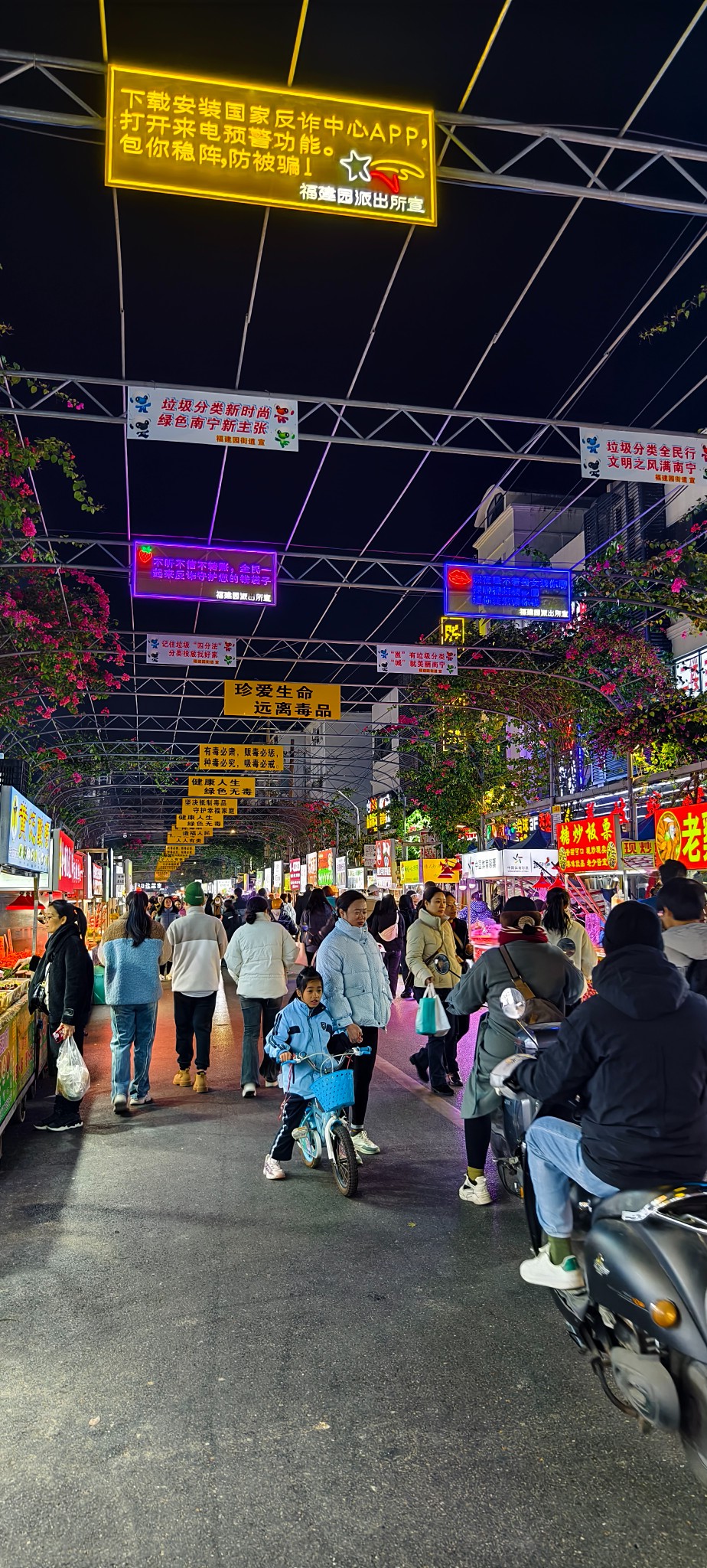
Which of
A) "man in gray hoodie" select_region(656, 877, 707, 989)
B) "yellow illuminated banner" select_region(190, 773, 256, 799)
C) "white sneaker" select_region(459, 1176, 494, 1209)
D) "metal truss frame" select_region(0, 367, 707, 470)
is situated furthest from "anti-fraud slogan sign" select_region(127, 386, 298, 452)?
"yellow illuminated banner" select_region(190, 773, 256, 799)

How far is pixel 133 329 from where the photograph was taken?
11.5 m

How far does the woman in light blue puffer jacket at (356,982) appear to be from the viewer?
256 inches

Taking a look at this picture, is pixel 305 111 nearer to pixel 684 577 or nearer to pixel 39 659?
pixel 684 577

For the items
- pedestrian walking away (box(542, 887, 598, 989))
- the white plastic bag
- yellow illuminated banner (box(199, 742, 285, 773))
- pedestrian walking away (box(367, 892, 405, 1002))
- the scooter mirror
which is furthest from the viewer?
yellow illuminated banner (box(199, 742, 285, 773))

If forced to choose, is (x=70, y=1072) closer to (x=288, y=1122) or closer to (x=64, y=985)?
(x=64, y=985)

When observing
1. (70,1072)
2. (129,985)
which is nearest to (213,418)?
(129,985)

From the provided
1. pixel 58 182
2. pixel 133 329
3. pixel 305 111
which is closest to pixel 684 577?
pixel 305 111

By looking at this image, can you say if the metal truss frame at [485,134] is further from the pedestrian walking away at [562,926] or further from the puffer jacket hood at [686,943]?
the puffer jacket hood at [686,943]

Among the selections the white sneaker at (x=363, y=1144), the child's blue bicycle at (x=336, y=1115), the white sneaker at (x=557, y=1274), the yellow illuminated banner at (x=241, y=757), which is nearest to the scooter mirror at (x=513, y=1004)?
the white sneaker at (x=557, y=1274)

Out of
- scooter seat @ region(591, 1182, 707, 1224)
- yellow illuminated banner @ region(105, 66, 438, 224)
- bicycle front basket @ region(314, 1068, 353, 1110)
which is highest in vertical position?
yellow illuminated banner @ region(105, 66, 438, 224)

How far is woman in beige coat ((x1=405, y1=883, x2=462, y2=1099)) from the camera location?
8.44 metres

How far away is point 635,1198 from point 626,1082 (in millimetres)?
365

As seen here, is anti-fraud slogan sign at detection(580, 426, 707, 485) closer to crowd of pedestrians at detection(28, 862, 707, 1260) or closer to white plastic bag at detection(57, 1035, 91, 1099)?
crowd of pedestrians at detection(28, 862, 707, 1260)

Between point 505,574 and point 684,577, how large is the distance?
15.1 feet
